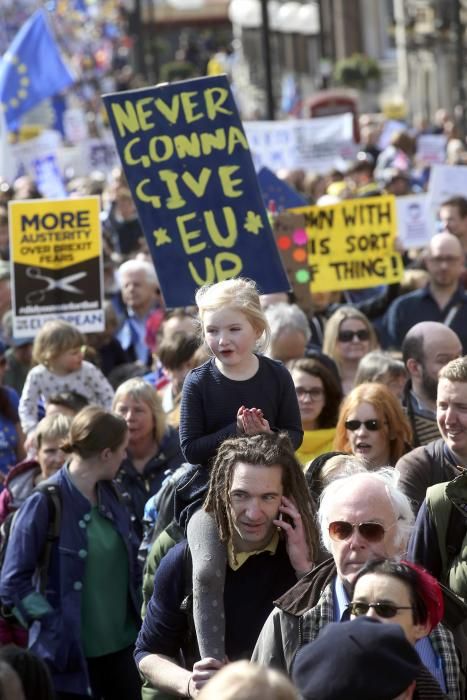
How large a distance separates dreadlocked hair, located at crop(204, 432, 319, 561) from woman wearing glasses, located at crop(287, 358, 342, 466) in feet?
8.08

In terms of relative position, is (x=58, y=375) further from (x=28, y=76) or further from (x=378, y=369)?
(x=28, y=76)

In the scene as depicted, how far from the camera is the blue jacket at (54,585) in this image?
652 centimetres

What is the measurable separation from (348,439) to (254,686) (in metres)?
3.68

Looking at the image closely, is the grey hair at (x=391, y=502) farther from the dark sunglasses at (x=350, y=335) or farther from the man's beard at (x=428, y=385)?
the dark sunglasses at (x=350, y=335)

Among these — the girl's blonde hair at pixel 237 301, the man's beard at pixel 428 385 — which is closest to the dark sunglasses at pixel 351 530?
the girl's blonde hair at pixel 237 301

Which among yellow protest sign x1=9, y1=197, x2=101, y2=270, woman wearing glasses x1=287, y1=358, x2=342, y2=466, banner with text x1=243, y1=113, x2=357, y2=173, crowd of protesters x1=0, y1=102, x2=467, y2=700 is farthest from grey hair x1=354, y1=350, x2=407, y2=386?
banner with text x1=243, y1=113, x2=357, y2=173

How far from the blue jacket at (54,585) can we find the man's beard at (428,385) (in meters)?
1.69

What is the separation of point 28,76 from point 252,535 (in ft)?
52.0

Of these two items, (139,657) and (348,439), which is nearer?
(139,657)

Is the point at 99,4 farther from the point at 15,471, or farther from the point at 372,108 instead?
the point at 15,471

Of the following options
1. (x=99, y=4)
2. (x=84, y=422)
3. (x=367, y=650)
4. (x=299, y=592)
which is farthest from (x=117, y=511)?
(x=99, y=4)

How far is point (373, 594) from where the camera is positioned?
4.07m

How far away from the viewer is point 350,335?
907cm

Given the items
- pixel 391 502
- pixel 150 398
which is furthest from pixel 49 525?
pixel 391 502
